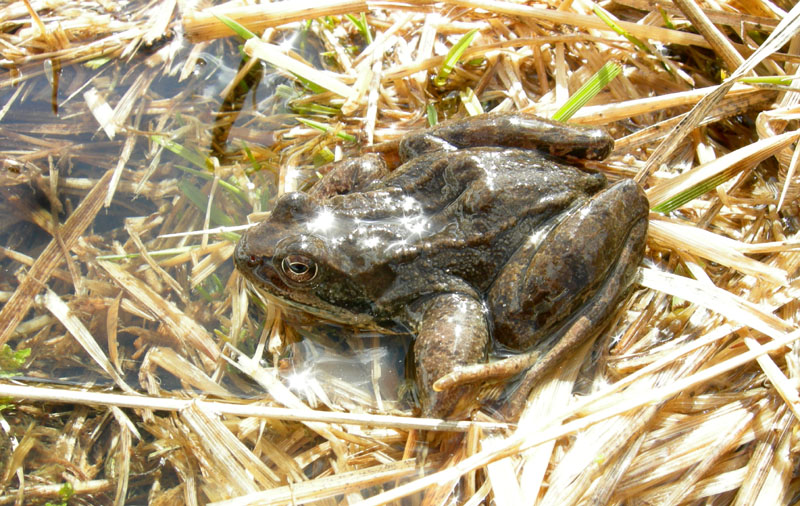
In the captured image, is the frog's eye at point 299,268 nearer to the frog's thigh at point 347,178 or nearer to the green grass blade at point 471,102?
the frog's thigh at point 347,178

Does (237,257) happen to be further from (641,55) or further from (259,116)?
(641,55)

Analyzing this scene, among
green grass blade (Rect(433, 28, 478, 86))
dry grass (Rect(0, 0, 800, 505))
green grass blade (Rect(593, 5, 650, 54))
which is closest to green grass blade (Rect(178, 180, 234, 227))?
dry grass (Rect(0, 0, 800, 505))

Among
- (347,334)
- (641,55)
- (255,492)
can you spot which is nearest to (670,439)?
(347,334)

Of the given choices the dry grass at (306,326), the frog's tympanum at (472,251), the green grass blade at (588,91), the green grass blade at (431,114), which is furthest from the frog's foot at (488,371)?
the green grass blade at (431,114)

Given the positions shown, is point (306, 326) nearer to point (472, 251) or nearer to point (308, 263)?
point (308, 263)

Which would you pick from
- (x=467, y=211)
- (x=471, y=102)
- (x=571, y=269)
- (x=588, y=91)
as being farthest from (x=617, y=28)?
(x=571, y=269)

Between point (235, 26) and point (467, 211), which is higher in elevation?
point (235, 26)

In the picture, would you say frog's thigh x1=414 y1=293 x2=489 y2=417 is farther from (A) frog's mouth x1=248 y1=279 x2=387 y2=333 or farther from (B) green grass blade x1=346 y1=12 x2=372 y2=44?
(B) green grass blade x1=346 y1=12 x2=372 y2=44
